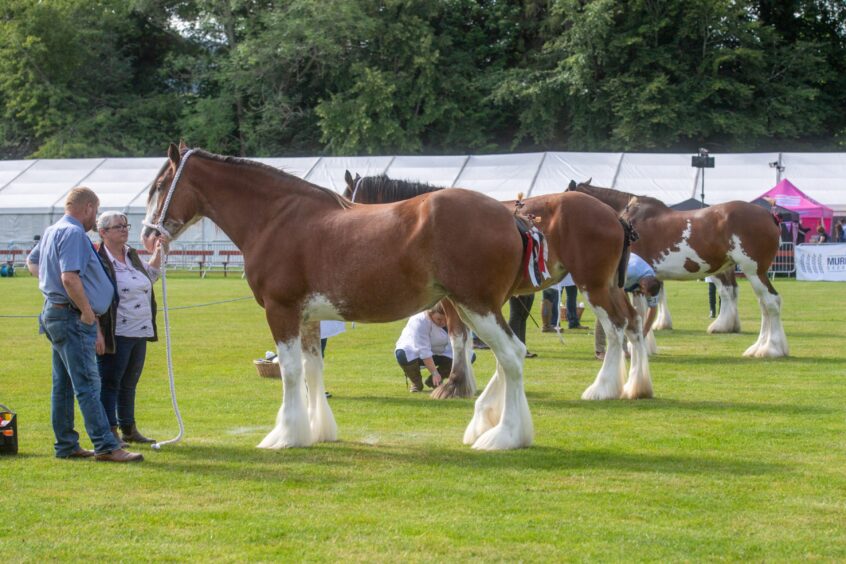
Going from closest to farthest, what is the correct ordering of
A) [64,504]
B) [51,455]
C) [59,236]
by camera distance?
[64,504] → [59,236] → [51,455]

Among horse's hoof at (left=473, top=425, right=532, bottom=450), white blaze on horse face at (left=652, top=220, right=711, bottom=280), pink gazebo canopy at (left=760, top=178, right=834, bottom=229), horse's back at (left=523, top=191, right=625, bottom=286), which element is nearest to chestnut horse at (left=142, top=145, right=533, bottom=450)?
horse's hoof at (left=473, top=425, right=532, bottom=450)

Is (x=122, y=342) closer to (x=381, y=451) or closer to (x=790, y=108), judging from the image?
(x=381, y=451)

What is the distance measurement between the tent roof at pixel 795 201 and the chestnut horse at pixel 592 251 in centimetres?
2666

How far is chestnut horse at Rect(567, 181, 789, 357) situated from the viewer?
15.9 meters

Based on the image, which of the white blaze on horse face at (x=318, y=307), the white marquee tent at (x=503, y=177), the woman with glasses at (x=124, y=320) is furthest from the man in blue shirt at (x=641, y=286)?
the white marquee tent at (x=503, y=177)

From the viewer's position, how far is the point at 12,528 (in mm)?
6566

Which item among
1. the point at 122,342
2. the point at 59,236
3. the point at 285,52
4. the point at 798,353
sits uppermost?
the point at 285,52

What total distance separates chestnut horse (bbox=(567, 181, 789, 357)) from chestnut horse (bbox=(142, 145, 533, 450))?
23.6ft

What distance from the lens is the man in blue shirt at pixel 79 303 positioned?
26.7 feet

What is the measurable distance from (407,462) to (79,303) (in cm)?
271

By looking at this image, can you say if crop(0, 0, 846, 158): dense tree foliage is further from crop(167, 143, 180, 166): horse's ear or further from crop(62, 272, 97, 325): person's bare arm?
crop(62, 272, 97, 325): person's bare arm

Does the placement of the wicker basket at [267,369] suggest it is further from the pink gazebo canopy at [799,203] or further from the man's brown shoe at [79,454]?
the pink gazebo canopy at [799,203]

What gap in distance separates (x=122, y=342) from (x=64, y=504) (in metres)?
2.19

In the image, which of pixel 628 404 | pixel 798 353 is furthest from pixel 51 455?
pixel 798 353
